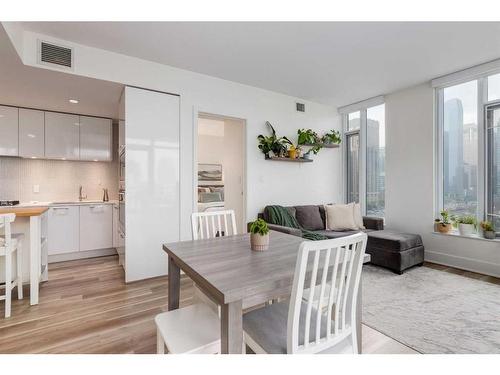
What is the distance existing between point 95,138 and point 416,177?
201 inches

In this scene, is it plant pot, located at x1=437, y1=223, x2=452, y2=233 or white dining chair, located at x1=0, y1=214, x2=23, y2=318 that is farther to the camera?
plant pot, located at x1=437, y1=223, x2=452, y2=233

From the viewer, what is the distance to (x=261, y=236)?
1600 mm

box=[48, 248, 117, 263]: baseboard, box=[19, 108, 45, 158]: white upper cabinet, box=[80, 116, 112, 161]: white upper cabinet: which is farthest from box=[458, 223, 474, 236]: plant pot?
box=[19, 108, 45, 158]: white upper cabinet

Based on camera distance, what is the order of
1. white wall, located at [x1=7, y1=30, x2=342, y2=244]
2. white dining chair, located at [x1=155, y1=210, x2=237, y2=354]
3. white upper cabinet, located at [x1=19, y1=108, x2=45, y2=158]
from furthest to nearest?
white upper cabinet, located at [x1=19, y1=108, x2=45, y2=158], white wall, located at [x1=7, y1=30, x2=342, y2=244], white dining chair, located at [x1=155, y1=210, x2=237, y2=354]

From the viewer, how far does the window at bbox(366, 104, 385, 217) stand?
4387mm

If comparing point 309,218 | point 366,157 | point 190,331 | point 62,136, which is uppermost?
point 62,136

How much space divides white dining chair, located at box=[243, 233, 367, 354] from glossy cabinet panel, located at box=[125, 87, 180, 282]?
6.78ft

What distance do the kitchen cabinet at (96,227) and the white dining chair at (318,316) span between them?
3399 millimetres

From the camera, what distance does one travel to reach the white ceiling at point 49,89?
245cm

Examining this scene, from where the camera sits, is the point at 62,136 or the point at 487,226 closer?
the point at 487,226

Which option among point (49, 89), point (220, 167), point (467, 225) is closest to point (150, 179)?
point (49, 89)

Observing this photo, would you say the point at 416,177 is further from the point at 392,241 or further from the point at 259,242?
the point at 259,242

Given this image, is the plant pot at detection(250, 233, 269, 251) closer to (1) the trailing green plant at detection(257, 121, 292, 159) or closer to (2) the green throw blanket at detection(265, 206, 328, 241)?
(2) the green throw blanket at detection(265, 206, 328, 241)

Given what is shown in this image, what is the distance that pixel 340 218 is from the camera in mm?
3877
